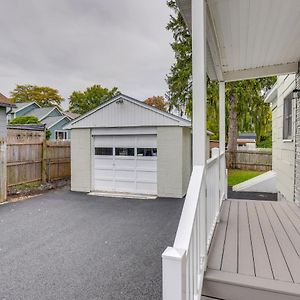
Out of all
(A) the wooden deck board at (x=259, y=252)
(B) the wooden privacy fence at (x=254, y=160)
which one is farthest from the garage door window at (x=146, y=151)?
(B) the wooden privacy fence at (x=254, y=160)

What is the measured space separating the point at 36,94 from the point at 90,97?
25.0ft

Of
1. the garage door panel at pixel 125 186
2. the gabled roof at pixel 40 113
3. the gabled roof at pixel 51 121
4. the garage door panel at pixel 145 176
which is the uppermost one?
the gabled roof at pixel 40 113

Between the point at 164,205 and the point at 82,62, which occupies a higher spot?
the point at 82,62

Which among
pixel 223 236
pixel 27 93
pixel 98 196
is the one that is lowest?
pixel 98 196

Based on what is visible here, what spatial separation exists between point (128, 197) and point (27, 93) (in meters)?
32.2

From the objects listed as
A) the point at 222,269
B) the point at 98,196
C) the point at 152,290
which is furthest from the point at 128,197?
the point at 222,269

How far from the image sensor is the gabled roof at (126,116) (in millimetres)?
9062

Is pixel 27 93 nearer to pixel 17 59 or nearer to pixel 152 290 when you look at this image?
pixel 17 59

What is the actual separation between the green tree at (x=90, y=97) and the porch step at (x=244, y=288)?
125 feet

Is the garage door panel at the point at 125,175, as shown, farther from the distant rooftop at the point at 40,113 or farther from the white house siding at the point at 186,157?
the distant rooftop at the point at 40,113

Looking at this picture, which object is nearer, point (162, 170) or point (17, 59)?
point (162, 170)

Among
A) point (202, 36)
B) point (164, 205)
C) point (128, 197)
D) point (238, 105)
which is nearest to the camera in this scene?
point (202, 36)

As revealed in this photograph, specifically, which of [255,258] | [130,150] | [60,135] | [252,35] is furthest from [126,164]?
[60,135]

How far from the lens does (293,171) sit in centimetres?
524
